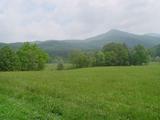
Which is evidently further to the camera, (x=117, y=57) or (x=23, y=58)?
(x=117, y=57)

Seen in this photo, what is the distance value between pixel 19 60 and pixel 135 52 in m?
46.5

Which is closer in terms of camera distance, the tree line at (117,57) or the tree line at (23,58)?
the tree line at (23,58)

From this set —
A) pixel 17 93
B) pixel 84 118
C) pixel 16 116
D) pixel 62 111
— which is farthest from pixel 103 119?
pixel 17 93

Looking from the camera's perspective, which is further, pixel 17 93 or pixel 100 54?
pixel 100 54

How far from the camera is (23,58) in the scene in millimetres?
108125

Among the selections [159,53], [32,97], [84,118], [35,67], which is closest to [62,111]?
[84,118]

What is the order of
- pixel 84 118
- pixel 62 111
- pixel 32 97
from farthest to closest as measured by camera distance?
pixel 32 97
pixel 62 111
pixel 84 118

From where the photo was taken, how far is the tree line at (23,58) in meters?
99.6

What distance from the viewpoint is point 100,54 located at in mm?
128625

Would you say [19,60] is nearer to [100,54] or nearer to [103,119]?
[100,54]

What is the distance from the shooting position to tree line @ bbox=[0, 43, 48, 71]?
99.6 m

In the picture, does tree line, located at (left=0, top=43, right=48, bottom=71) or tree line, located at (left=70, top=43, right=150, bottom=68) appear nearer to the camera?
tree line, located at (left=0, top=43, right=48, bottom=71)

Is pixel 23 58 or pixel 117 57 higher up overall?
pixel 23 58

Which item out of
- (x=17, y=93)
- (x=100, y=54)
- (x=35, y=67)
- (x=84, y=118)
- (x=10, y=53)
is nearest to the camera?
(x=84, y=118)
